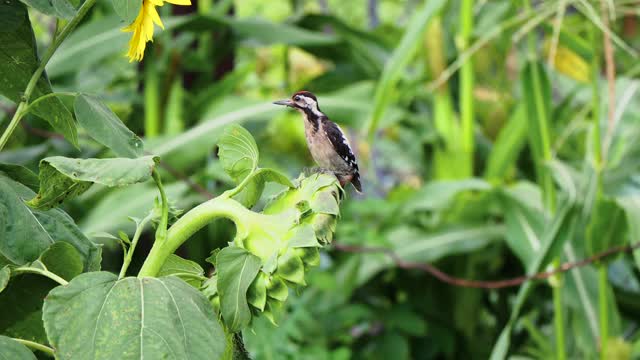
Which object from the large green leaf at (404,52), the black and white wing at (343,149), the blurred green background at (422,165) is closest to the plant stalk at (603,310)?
the blurred green background at (422,165)

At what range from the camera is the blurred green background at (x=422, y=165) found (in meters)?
2.06

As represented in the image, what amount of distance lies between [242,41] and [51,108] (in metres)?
2.41

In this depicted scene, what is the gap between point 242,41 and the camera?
Result: 3025 millimetres

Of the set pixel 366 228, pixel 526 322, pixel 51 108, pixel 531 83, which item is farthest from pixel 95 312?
pixel 366 228

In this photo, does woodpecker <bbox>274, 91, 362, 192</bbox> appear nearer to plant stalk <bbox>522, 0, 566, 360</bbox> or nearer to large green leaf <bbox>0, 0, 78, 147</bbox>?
large green leaf <bbox>0, 0, 78, 147</bbox>

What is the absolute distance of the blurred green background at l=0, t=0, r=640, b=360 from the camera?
6.76 feet

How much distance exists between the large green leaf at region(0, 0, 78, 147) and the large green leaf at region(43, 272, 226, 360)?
0.49ft

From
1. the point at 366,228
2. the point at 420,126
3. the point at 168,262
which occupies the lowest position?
the point at 366,228

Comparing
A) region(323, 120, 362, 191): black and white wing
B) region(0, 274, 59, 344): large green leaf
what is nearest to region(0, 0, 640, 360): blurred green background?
region(323, 120, 362, 191): black and white wing

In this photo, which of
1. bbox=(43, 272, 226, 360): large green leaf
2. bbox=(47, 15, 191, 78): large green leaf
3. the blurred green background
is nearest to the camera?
bbox=(43, 272, 226, 360): large green leaf

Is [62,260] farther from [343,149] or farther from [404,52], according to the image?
[404,52]

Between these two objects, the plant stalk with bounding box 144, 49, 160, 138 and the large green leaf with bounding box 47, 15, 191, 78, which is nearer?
the large green leaf with bounding box 47, 15, 191, 78

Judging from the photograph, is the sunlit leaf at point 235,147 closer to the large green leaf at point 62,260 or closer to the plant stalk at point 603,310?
the large green leaf at point 62,260

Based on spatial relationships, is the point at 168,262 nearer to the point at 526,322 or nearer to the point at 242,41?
the point at 526,322
